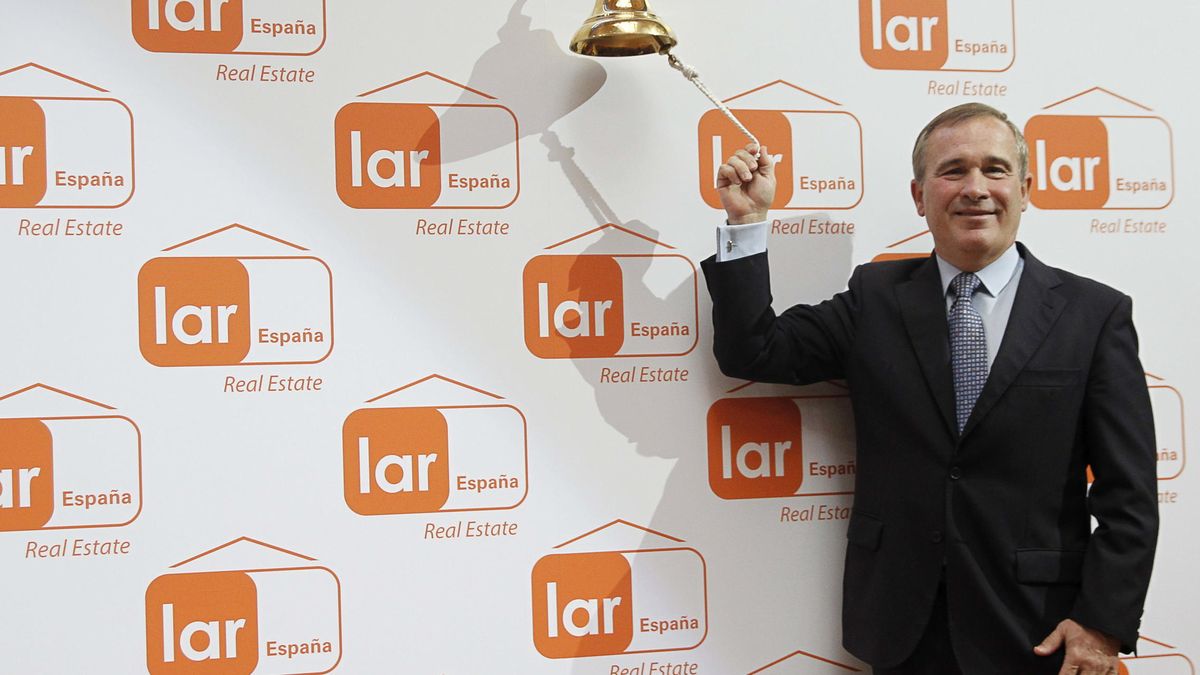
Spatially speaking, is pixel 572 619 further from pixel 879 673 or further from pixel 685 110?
pixel 685 110

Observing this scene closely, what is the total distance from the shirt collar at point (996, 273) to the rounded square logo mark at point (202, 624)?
1.44m

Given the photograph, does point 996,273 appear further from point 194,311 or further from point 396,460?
point 194,311

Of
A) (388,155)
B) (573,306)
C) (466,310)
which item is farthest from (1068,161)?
(388,155)

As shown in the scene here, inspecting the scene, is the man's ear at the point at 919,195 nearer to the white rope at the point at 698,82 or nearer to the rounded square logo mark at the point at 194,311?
A: the white rope at the point at 698,82

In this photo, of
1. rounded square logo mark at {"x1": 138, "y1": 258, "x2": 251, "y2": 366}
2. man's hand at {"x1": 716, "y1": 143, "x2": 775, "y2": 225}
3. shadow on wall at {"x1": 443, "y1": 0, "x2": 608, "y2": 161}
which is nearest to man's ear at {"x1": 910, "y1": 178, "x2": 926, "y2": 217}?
man's hand at {"x1": 716, "y1": 143, "x2": 775, "y2": 225}

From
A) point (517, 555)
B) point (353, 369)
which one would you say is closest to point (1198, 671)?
point (517, 555)

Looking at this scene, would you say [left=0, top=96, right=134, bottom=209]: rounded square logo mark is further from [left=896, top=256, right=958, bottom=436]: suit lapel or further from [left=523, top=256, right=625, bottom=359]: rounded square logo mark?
[left=896, top=256, right=958, bottom=436]: suit lapel

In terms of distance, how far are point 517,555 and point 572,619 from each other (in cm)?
17

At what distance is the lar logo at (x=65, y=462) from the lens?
2119 mm

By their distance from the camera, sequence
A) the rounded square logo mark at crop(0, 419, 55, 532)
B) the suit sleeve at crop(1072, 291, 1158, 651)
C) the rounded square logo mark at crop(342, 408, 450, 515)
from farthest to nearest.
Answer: the rounded square logo mark at crop(342, 408, 450, 515)
the rounded square logo mark at crop(0, 419, 55, 532)
the suit sleeve at crop(1072, 291, 1158, 651)

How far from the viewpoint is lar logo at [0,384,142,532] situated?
6.95 feet

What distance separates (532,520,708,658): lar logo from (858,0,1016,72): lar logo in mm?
1105

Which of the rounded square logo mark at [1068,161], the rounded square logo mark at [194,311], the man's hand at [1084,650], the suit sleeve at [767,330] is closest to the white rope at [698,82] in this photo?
the suit sleeve at [767,330]

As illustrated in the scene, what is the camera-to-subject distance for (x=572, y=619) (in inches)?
90.4
